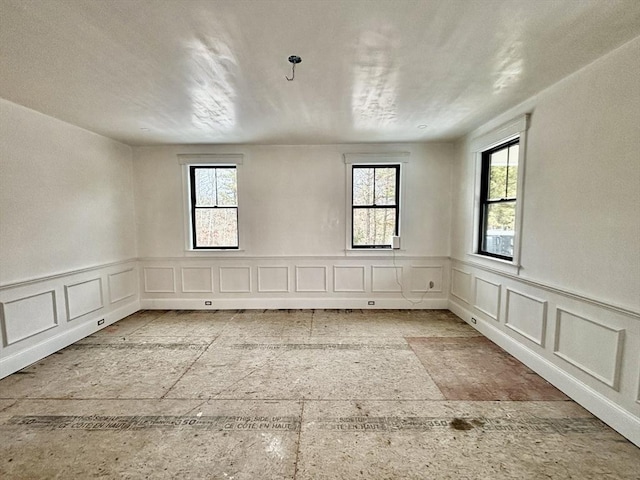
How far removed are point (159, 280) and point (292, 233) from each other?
233 centimetres

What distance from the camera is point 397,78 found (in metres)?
2.33

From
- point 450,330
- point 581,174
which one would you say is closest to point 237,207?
point 450,330

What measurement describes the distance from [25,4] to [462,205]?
4627mm

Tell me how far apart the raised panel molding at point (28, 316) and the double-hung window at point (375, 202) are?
154 inches

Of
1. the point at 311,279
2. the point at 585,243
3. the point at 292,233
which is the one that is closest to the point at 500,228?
the point at 585,243

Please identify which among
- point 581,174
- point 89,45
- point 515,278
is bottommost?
point 515,278

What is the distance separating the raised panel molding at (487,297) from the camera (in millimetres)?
3379

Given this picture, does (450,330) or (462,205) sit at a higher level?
(462,205)

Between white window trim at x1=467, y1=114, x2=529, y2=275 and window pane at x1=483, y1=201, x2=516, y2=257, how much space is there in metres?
0.13

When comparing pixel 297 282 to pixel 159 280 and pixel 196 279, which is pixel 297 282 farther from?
pixel 159 280

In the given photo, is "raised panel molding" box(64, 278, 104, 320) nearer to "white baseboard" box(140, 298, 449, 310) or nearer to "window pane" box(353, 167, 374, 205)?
"white baseboard" box(140, 298, 449, 310)

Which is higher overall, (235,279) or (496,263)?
(496,263)

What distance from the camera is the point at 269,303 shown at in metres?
4.70

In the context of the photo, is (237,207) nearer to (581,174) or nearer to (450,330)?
(450,330)
